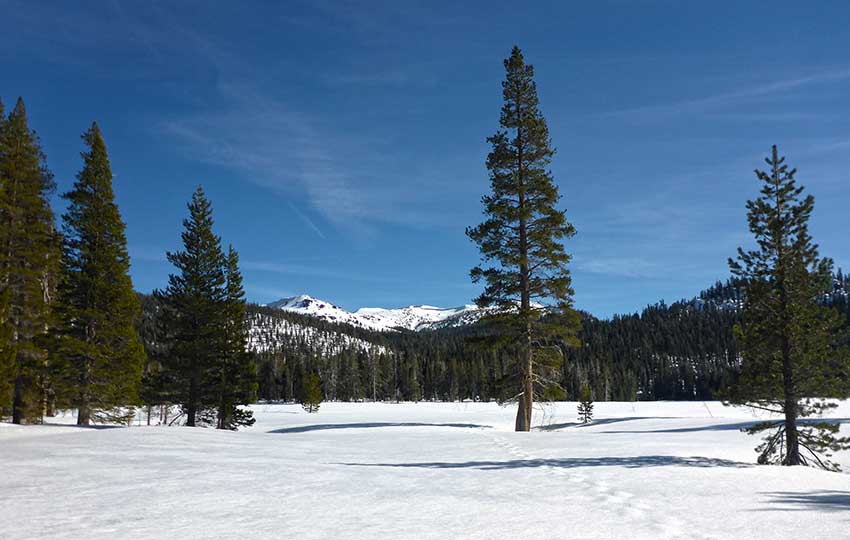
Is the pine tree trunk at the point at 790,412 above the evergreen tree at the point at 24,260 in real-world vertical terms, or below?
below

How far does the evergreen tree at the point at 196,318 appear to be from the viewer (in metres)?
31.3

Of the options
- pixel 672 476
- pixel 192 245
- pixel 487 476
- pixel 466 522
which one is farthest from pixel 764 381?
pixel 192 245

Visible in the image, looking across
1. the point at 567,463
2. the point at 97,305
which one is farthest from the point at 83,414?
the point at 567,463

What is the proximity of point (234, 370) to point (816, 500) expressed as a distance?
103 ft

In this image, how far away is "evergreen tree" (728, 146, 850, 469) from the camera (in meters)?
13.0

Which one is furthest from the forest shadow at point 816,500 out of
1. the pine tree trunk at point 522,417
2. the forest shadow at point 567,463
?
the pine tree trunk at point 522,417

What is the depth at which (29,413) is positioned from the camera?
A: 81.9 ft

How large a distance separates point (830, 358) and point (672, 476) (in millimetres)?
7370

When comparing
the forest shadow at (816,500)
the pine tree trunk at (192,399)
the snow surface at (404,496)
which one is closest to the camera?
the snow surface at (404,496)

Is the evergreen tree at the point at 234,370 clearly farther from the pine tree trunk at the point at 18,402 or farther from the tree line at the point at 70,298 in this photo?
the pine tree trunk at the point at 18,402

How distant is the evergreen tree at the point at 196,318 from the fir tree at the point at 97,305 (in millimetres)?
3725

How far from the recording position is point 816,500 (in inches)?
268

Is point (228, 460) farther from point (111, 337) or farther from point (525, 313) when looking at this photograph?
point (111, 337)

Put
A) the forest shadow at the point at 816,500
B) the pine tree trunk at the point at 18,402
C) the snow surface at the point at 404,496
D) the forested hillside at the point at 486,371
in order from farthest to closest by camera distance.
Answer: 1. the forested hillside at the point at 486,371
2. the pine tree trunk at the point at 18,402
3. the forest shadow at the point at 816,500
4. the snow surface at the point at 404,496
